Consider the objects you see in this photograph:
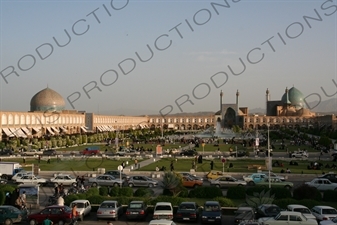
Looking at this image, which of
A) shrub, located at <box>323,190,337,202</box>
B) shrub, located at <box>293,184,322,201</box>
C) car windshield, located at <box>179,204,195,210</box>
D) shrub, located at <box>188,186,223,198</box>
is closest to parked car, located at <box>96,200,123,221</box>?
car windshield, located at <box>179,204,195,210</box>

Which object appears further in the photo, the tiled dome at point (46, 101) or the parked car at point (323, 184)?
the tiled dome at point (46, 101)

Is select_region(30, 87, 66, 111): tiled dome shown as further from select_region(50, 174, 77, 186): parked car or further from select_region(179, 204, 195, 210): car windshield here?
select_region(179, 204, 195, 210): car windshield

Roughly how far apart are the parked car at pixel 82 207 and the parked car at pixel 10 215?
155cm

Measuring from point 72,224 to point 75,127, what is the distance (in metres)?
60.4

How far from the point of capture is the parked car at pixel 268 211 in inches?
501

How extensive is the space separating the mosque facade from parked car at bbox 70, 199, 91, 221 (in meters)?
36.8

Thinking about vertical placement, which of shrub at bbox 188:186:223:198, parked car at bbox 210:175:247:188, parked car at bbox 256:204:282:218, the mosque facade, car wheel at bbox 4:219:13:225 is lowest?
car wheel at bbox 4:219:13:225

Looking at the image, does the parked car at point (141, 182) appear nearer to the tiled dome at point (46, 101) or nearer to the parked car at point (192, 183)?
the parked car at point (192, 183)

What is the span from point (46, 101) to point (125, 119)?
33348 millimetres

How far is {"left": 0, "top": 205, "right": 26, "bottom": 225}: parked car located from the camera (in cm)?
1271

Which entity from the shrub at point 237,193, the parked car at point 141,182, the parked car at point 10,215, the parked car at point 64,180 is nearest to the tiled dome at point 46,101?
the parked car at point 64,180

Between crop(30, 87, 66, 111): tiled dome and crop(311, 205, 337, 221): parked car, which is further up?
crop(30, 87, 66, 111): tiled dome

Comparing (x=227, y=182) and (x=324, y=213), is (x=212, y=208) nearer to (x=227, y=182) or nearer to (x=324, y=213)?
(x=324, y=213)

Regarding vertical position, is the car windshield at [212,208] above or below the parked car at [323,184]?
below
